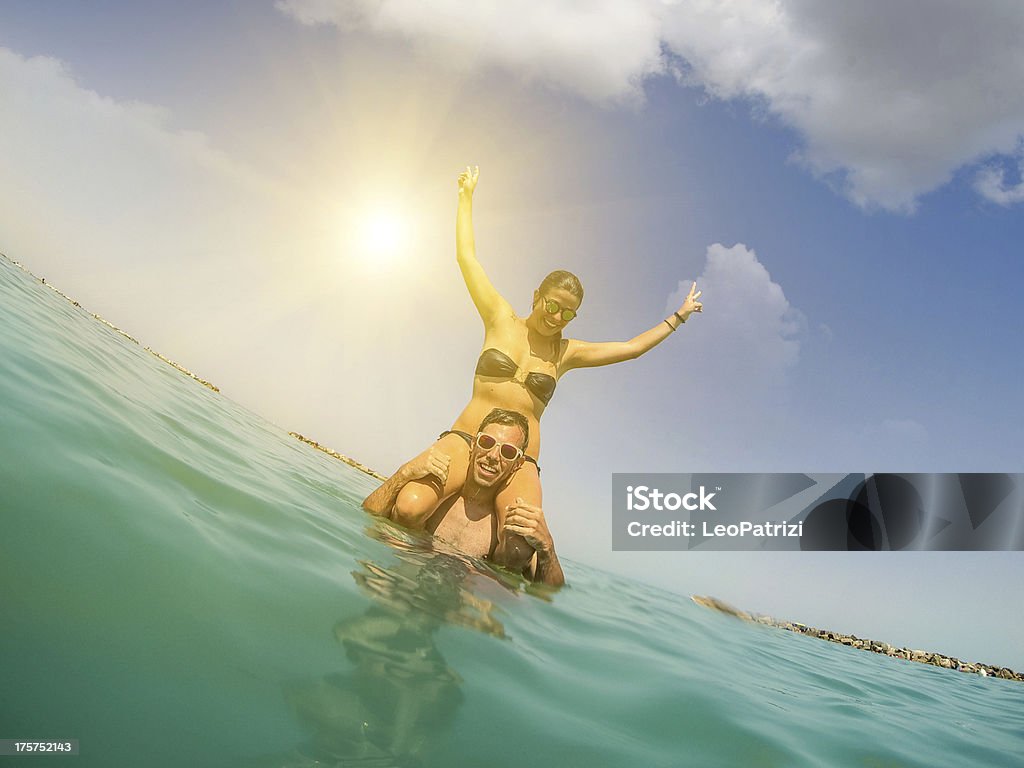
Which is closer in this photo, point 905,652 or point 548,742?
point 548,742

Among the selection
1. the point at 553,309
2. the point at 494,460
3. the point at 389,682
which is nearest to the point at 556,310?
the point at 553,309

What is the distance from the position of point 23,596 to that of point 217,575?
0.62 meters

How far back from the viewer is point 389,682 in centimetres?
154

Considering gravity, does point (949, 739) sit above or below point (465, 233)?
below

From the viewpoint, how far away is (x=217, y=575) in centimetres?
190

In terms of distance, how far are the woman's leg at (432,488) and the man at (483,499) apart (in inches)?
1.3

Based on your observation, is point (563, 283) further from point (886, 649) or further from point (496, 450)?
point (886, 649)

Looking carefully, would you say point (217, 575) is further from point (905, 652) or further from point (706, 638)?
point (905, 652)

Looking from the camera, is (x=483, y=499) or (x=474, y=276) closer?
(x=483, y=499)

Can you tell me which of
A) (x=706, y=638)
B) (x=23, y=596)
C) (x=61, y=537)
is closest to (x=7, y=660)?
(x=23, y=596)

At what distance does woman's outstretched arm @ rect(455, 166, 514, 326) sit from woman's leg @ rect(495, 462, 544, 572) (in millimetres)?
1402

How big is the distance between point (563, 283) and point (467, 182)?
1521mm

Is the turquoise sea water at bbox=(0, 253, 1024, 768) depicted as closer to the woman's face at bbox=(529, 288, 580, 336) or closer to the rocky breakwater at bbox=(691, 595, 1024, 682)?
the woman's face at bbox=(529, 288, 580, 336)

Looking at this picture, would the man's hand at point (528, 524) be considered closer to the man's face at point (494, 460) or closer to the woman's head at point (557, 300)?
the man's face at point (494, 460)
